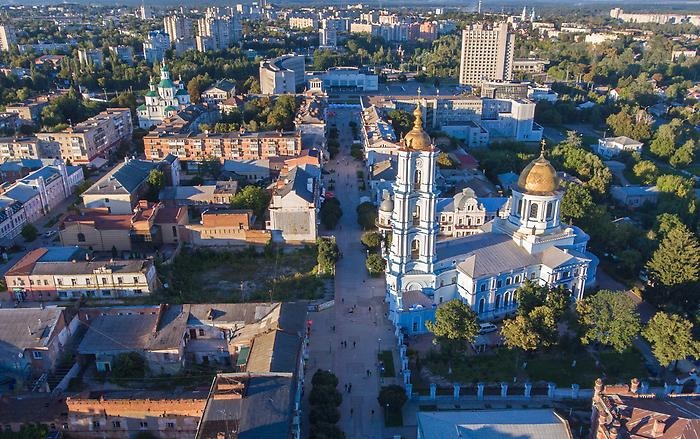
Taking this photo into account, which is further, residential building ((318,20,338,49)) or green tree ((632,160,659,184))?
residential building ((318,20,338,49))

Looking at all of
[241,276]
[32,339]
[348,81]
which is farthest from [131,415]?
[348,81]

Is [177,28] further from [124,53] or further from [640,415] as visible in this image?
[640,415]

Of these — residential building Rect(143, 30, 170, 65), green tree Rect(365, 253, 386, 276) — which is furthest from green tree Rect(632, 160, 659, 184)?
residential building Rect(143, 30, 170, 65)

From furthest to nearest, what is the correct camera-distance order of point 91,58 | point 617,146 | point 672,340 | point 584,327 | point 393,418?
point 91,58
point 617,146
point 584,327
point 672,340
point 393,418

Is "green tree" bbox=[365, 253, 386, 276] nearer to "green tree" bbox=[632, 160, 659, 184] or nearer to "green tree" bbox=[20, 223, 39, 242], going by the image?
"green tree" bbox=[20, 223, 39, 242]

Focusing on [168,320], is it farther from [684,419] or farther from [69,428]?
[684,419]

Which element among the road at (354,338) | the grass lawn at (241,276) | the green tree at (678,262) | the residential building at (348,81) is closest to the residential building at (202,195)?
the grass lawn at (241,276)
